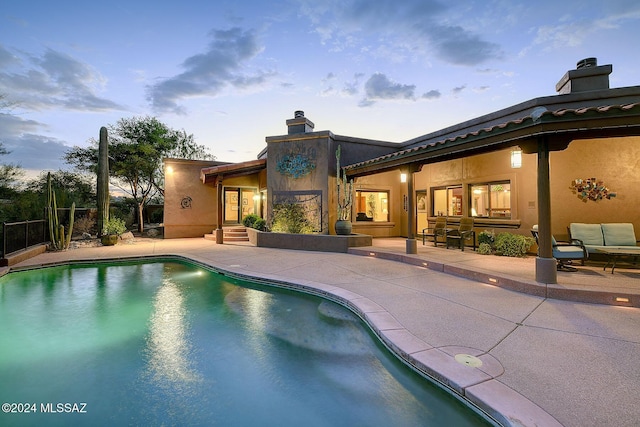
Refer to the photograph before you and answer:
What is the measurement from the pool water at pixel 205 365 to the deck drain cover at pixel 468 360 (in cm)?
39

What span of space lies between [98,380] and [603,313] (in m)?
6.16

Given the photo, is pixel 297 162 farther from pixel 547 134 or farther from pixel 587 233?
pixel 587 233

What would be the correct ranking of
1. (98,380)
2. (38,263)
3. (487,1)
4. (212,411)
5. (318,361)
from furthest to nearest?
(487,1)
(38,263)
(318,361)
(98,380)
(212,411)

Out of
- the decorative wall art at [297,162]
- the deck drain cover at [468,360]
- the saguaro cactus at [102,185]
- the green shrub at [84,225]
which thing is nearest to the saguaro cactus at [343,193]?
the decorative wall art at [297,162]

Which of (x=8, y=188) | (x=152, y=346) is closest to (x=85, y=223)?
(x=8, y=188)

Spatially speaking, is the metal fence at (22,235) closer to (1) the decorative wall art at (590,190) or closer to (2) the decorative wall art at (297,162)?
(2) the decorative wall art at (297,162)

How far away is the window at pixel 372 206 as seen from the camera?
12043 mm

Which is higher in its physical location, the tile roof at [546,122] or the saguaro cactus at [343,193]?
the tile roof at [546,122]

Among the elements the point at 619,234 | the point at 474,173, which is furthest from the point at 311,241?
the point at 619,234

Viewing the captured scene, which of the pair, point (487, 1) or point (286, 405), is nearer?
point (286, 405)

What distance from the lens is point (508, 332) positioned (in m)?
3.13

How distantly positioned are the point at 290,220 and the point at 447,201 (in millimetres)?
6138

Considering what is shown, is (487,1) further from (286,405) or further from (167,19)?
(286,405)

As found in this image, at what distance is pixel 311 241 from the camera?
9.79 metres
